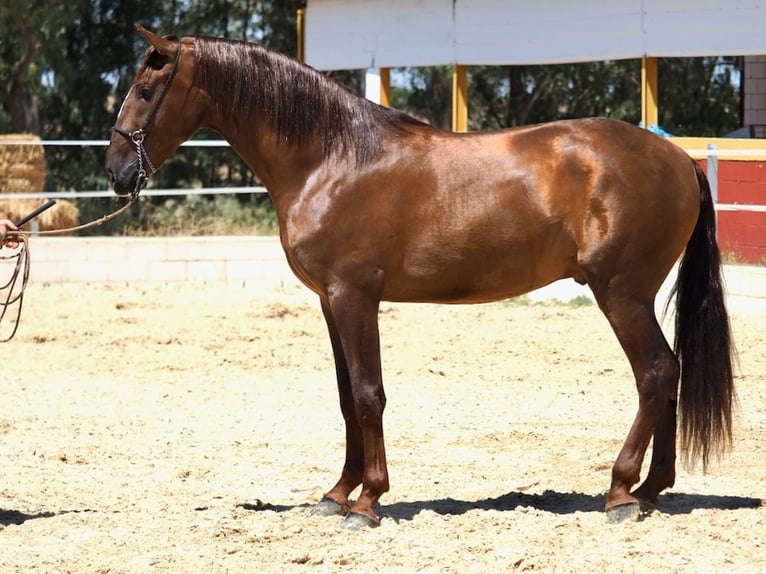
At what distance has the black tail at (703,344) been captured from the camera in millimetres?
4887

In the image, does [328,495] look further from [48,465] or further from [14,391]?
[14,391]

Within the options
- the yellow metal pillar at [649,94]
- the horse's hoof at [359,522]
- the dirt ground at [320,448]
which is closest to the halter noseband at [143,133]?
the dirt ground at [320,448]

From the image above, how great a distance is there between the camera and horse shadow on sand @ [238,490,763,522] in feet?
16.3

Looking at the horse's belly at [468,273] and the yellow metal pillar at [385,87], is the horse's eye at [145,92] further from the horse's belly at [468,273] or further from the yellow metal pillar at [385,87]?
the yellow metal pillar at [385,87]

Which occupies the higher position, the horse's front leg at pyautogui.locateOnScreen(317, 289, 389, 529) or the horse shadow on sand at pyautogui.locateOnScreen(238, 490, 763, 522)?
the horse's front leg at pyautogui.locateOnScreen(317, 289, 389, 529)

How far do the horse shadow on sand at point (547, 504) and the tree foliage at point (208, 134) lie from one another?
13641mm

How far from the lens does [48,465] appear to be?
5.99m

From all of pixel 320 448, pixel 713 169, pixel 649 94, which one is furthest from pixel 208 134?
pixel 320 448

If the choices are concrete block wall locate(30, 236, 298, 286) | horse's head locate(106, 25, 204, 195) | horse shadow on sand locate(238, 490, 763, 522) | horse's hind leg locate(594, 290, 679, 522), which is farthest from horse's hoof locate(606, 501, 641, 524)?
concrete block wall locate(30, 236, 298, 286)

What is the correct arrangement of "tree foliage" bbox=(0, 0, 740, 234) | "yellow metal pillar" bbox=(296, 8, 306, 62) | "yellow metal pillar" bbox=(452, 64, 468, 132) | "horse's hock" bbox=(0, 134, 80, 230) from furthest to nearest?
"tree foliage" bbox=(0, 0, 740, 234) → "yellow metal pillar" bbox=(296, 8, 306, 62) → "horse's hock" bbox=(0, 134, 80, 230) → "yellow metal pillar" bbox=(452, 64, 468, 132)

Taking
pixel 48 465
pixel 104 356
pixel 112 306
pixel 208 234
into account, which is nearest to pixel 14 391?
pixel 104 356

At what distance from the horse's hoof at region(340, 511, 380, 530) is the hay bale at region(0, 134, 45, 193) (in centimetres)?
1091

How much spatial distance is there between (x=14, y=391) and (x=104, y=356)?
134 centimetres

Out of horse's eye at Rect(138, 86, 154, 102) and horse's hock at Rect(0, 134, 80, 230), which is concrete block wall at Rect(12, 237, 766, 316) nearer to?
horse's hock at Rect(0, 134, 80, 230)
